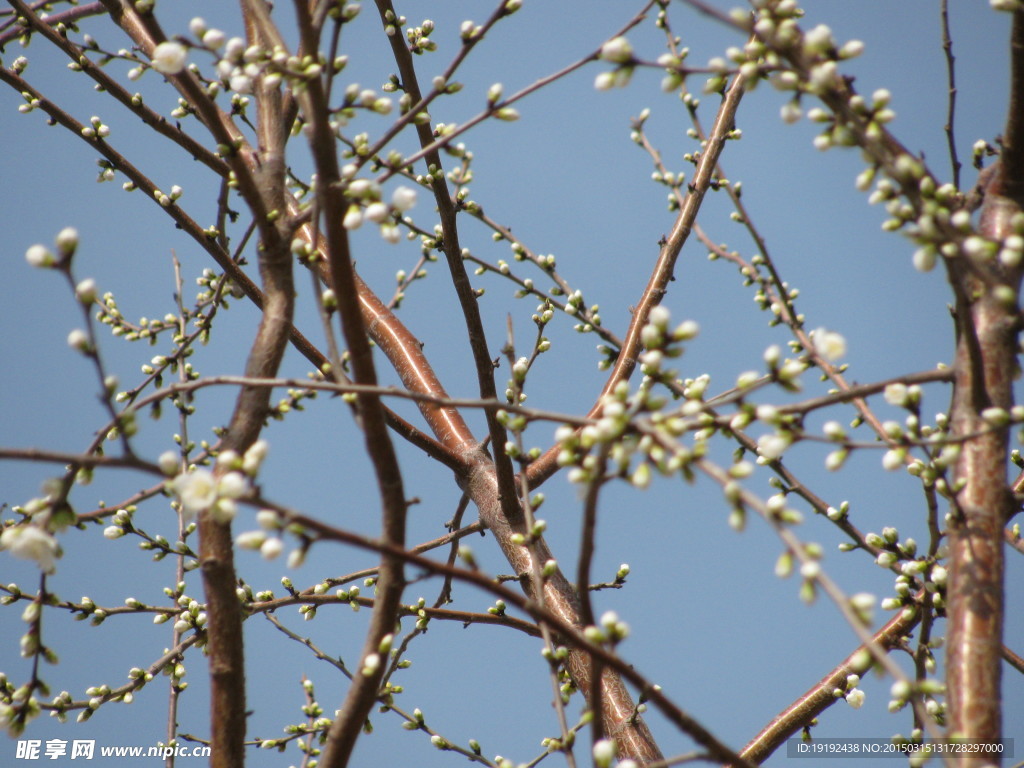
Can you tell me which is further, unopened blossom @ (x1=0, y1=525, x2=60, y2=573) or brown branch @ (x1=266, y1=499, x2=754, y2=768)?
unopened blossom @ (x1=0, y1=525, x2=60, y2=573)

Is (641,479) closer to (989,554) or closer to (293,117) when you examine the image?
(989,554)

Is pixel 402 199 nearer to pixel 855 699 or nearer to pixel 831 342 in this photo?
pixel 831 342

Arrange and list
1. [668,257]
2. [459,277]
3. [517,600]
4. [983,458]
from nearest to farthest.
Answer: [517,600]
[983,458]
[459,277]
[668,257]

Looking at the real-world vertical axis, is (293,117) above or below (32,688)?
above

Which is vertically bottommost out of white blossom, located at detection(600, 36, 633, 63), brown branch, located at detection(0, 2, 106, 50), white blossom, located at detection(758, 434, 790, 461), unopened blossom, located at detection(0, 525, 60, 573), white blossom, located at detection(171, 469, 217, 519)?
unopened blossom, located at detection(0, 525, 60, 573)

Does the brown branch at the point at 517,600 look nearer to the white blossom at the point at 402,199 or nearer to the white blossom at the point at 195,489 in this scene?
→ the white blossom at the point at 195,489

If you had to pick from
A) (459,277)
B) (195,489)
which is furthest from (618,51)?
(459,277)

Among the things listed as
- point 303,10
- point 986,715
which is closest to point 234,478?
point 303,10

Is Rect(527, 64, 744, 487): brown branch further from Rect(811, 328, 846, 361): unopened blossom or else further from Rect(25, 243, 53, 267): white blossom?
Rect(25, 243, 53, 267): white blossom

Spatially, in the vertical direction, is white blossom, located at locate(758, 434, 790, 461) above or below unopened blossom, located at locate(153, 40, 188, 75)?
below

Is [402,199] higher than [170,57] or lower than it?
lower

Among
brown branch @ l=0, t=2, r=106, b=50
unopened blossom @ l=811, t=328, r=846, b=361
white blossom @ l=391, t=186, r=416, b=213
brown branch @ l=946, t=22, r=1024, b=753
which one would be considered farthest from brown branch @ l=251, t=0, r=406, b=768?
brown branch @ l=0, t=2, r=106, b=50

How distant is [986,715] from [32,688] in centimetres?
177

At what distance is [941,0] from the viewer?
1.79 m
